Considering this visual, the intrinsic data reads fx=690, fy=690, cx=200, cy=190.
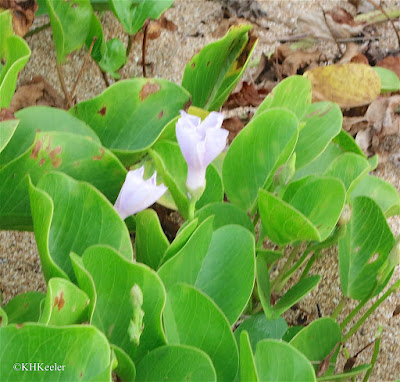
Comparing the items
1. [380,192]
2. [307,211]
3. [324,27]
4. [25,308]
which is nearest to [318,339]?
[307,211]

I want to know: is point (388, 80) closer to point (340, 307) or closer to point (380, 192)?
point (380, 192)

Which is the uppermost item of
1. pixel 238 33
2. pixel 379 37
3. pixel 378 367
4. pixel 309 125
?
pixel 238 33

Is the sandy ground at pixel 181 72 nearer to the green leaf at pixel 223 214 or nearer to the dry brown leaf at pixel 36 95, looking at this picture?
the dry brown leaf at pixel 36 95

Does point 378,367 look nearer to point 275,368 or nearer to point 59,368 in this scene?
point 275,368

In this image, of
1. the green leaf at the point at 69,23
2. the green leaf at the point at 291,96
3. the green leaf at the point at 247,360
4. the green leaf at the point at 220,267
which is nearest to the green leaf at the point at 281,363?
the green leaf at the point at 247,360

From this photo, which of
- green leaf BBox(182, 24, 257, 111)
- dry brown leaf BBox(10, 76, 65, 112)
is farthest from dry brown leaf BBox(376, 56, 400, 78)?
dry brown leaf BBox(10, 76, 65, 112)

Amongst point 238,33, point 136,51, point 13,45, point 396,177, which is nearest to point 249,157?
point 238,33

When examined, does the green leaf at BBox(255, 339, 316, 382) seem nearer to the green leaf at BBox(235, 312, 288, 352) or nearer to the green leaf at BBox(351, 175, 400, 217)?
the green leaf at BBox(235, 312, 288, 352)
